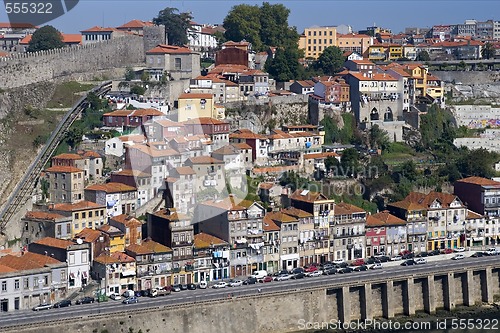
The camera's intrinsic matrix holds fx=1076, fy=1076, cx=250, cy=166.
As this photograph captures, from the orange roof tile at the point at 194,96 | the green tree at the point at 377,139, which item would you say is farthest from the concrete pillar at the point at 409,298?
Answer: the orange roof tile at the point at 194,96

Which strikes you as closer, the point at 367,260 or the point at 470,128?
the point at 367,260

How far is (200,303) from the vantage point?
37000 millimetres

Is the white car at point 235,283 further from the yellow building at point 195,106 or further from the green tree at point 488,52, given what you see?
the green tree at point 488,52

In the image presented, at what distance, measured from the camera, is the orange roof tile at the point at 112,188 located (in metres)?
43.5

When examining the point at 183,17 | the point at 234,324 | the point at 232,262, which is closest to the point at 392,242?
the point at 232,262

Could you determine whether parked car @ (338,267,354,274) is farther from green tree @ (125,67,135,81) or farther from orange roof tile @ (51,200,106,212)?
green tree @ (125,67,135,81)

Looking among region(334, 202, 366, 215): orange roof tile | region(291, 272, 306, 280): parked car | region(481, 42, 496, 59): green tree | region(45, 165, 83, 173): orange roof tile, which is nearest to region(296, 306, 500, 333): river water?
region(291, 272, 306, 280): parked car

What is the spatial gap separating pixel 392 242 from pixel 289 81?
1822 cm

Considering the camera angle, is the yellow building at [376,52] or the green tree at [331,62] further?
the yellow building at [376,52]

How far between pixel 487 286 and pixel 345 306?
6.92 metres

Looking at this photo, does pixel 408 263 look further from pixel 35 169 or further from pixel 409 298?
pixel 35 169

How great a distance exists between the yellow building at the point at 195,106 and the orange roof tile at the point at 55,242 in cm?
1358

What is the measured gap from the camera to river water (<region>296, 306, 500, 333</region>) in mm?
39375

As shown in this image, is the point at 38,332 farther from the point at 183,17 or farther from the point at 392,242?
the point at 183,17
